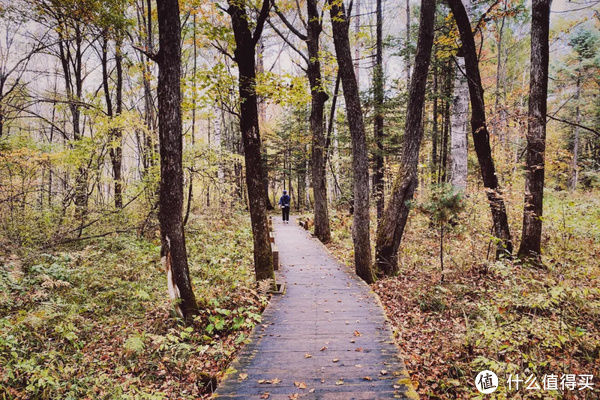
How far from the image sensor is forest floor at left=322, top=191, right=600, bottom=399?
151 inches

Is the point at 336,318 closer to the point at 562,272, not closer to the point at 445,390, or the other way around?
the point at 445,390

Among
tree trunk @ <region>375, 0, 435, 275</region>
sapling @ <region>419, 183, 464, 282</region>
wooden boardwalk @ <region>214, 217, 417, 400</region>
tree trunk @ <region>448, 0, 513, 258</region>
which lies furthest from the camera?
tree trunk @ <region>448, 0, 513, 258</region>

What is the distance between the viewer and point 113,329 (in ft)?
18.9

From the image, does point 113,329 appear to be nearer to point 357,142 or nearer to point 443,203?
point 357,142

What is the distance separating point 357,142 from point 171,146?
4.80 meters

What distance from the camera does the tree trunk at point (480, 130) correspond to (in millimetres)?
7770

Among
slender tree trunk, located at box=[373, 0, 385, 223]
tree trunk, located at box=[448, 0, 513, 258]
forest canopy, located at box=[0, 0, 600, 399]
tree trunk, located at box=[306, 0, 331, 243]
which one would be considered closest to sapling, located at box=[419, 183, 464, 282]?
forest canopy, located at box=[0, 0, 600, 399]

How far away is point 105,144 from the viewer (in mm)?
10727

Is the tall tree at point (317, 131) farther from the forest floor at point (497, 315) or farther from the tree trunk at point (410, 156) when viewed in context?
the tree trunk at point (410, 156)

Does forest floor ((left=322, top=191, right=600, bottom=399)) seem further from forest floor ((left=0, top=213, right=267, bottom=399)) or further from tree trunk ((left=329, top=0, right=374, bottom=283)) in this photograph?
forest floor ((left=0, top=213, right=267, bottom=399))

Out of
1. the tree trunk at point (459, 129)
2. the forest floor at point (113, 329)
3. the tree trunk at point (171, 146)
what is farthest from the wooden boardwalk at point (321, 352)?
the tree trunk at point (459, 129)

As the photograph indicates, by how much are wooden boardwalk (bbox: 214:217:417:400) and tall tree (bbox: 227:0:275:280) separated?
133 cm

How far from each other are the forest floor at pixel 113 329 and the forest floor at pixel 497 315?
124 inches

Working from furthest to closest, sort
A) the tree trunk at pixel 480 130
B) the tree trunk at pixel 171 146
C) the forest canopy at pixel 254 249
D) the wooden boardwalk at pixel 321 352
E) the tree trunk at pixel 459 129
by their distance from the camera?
the tree trunk at pixel 459 129 < the tree trunk at pixel 480 130 < the tree trunk at pixel 171 146 < the forest canopy at pixel 254 249 < the wooden boardwalk at pixel 321 352
